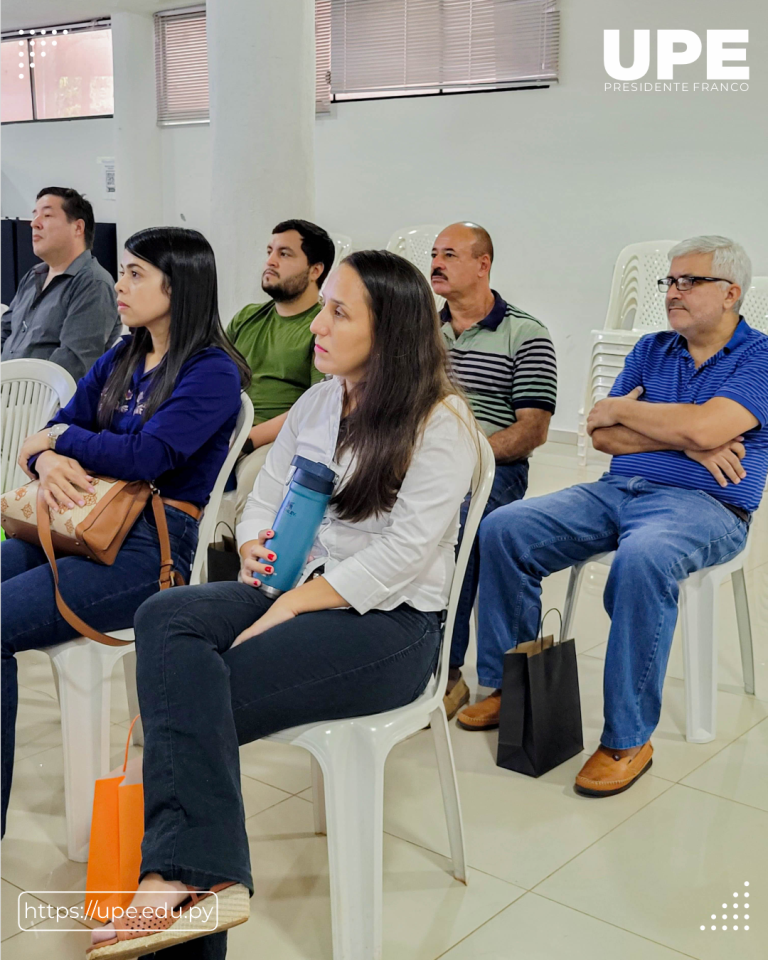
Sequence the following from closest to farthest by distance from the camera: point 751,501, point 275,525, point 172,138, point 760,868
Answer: point 275,525 → point 760,868 → point 751,501 → point 172,138

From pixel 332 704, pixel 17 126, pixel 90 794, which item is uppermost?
pixel 17 126

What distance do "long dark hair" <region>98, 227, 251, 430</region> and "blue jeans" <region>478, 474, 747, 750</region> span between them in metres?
0.78

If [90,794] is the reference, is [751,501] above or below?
above

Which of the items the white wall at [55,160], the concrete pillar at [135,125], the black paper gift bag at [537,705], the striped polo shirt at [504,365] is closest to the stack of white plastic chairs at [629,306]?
the striped polo shirt at [504,365]

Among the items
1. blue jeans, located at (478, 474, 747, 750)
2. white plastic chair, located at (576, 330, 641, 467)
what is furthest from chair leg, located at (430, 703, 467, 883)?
white plastic chair, located at (576, 330, 641, 467)

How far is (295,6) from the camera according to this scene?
434 centimetres

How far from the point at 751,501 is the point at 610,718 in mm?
669

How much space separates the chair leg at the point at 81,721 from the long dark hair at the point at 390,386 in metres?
0.58

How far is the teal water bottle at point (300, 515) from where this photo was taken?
1.62 m

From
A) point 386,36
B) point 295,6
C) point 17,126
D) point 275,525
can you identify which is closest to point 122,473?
point 275,525

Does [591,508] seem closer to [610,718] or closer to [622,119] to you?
[610,718]

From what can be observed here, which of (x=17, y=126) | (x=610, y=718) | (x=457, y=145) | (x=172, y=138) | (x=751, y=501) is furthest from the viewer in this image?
(x=17, y=126)

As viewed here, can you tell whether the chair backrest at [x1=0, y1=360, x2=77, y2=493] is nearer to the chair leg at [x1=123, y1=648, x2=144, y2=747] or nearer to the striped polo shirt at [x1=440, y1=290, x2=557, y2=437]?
the chair leg at [x1=123, y1=648, x2=144, y2=747]

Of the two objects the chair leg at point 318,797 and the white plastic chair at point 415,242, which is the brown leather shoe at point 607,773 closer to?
the chair leg at point 318,797
